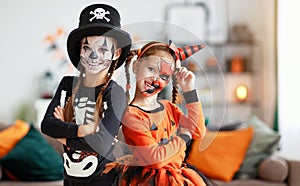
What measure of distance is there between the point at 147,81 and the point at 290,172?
2.43 m

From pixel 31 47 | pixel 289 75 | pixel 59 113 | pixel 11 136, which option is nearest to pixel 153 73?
pixel 59 113

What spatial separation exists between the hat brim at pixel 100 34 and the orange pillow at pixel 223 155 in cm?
221

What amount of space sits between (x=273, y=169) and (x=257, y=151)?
18 centimetres

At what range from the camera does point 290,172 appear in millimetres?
3498

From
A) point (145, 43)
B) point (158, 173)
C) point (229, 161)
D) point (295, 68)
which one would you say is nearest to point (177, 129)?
point (158, 173)

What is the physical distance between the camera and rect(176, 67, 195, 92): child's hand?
133cm

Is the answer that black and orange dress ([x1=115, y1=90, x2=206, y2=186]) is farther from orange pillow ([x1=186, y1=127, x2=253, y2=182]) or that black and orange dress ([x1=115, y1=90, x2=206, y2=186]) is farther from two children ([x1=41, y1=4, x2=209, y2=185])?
orange pillow ([x1=186, y1=127, x2=253, y2=182])

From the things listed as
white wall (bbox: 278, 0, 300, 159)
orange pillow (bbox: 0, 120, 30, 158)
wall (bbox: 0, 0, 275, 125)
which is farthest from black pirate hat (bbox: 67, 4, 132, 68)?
wall (bbox: 0, 0, 275, 125)

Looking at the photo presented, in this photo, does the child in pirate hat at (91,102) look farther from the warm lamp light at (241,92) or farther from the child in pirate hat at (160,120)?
the warm lamp light at (241,92)

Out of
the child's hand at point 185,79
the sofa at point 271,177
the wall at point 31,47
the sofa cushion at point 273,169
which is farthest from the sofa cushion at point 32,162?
the child's hand at point 185,79

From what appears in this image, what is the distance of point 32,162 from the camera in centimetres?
349

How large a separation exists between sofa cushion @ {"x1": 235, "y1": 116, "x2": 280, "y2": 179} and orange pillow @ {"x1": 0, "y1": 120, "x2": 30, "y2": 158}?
1489 mm

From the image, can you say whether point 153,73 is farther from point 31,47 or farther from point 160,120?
point 31,47

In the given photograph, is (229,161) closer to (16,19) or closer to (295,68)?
(295,68)
